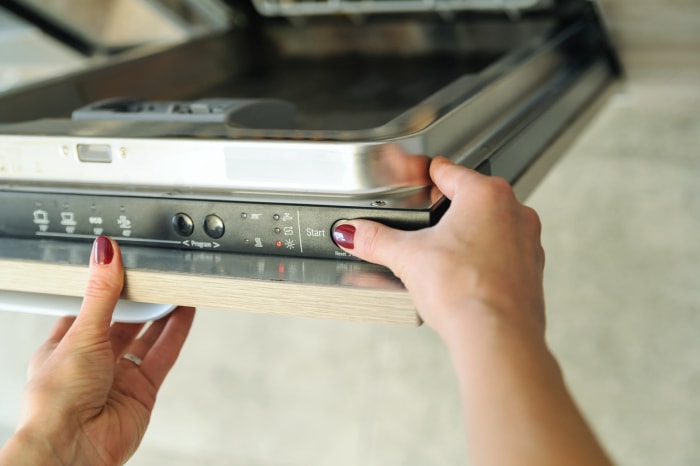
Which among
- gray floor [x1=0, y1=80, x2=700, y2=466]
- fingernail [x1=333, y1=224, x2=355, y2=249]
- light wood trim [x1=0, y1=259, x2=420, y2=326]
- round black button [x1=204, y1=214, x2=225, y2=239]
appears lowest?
light wood trim [x1=0, y1=259, x2=420, y2=326]

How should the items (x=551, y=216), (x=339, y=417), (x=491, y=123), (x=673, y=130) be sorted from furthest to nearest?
(x=339, y=417)
(x=551, y=216)
(x=673, y=130)
(x=491, y=123)

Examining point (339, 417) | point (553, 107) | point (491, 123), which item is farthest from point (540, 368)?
point (339, 417)

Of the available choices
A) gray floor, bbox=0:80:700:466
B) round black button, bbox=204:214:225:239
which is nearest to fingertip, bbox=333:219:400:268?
round black button, bbox=204:214:225:239

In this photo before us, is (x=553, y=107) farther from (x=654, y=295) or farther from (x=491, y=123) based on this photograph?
(x=654, y=295)

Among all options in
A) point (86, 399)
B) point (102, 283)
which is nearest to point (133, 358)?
point (86, 399)

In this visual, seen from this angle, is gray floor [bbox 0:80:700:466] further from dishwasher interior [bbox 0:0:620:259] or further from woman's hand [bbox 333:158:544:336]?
woman's hand [bbox 333:158:544:336]

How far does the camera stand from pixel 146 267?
67cm

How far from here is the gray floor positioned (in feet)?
4.19

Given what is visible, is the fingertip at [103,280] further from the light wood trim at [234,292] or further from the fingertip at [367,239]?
the fingertip at [367,239]

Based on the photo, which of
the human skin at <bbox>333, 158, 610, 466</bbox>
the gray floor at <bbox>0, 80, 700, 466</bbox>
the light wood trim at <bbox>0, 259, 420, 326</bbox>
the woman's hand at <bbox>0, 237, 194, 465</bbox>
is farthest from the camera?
the gray floor at <bbox>0, 80, 700, 466</bbox>

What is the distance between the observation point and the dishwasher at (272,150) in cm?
63

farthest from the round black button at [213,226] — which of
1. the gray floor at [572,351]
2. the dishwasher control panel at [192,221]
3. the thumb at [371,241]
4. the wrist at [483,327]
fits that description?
the gray floor at [572,351]

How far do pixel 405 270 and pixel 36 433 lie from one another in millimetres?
386

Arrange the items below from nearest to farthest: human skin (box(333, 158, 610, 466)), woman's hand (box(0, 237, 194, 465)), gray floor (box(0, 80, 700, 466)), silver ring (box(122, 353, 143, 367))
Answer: human skin (box(333, 158, 610, 466)) → woman's hand (box(0, 237, 194, 465)) → silver ring (box(122, 353, 143, 367)) → gray floor (box(0, 80, 700, 466))
